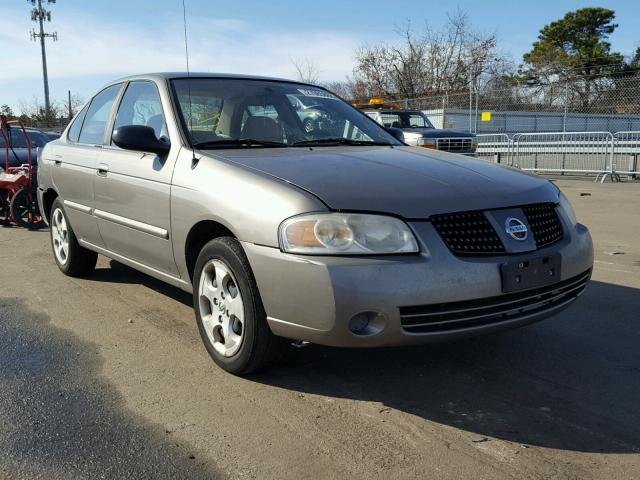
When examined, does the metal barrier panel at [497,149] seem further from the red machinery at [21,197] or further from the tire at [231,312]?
the tire at [231,312]

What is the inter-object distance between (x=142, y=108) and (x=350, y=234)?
2349 mm

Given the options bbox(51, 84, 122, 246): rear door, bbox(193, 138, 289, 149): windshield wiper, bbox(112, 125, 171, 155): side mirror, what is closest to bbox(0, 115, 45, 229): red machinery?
bbox(51, 84, 122, 246): rear door

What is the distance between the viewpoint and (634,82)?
58.3 ft

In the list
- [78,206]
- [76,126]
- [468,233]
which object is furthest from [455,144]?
[468,233]

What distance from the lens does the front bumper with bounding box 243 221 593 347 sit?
9.23 feet

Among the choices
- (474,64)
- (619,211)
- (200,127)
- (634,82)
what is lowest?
(619,211)

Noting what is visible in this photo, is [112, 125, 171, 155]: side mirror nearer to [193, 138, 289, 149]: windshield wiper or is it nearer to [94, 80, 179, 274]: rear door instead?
[94, 80, 179, 274]: rear door

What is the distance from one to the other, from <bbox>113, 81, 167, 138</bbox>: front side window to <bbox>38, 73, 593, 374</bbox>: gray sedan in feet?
0.07

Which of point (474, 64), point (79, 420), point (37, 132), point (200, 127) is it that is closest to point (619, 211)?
point (200, 127)

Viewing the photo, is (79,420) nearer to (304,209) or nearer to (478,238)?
(304,209)

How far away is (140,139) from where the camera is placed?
3.82 metres

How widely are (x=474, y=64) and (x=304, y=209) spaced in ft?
128

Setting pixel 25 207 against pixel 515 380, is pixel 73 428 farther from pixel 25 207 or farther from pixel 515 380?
pixel 25 207

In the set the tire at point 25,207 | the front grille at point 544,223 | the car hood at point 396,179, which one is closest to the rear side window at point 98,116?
the car hood at point 396,179
